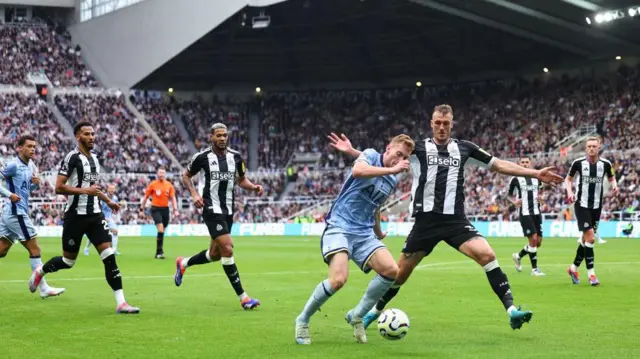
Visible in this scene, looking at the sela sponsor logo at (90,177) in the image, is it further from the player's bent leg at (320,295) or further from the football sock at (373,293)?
the football sock at (373,293)

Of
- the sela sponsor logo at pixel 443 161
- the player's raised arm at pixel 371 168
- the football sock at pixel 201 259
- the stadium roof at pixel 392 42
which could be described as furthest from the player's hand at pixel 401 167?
the stadium roof at pixel 392 42

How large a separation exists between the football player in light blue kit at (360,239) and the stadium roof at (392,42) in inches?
1460

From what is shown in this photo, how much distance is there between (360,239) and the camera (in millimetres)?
10195

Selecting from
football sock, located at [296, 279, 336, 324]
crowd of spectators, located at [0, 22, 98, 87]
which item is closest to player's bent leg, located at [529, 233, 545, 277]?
football sock, located at [296, 279, 336, 324]

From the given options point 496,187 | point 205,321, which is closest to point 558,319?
point 205,321

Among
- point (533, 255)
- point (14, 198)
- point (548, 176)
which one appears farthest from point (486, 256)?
point (533, 255)

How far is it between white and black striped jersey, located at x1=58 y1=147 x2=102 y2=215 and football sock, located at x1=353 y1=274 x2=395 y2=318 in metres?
4.70

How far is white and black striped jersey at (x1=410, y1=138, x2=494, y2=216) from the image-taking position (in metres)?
10.8

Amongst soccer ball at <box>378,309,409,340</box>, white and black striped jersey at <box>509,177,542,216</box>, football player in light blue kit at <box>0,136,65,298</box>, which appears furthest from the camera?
white and black striped jersey at <box>509,177,542,216</box>

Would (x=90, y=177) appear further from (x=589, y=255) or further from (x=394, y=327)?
(x=589, y=255)

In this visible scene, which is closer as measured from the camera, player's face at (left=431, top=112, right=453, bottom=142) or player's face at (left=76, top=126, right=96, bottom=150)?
player's face at (left=431, top=112, right=453, bottom=142)

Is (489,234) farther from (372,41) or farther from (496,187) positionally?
(372,41)

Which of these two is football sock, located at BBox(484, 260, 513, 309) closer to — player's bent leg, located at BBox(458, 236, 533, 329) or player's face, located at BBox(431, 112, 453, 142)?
player's bent leg, located at BBox(458, 236, 533, 329)

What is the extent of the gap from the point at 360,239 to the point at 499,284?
1.69 m
